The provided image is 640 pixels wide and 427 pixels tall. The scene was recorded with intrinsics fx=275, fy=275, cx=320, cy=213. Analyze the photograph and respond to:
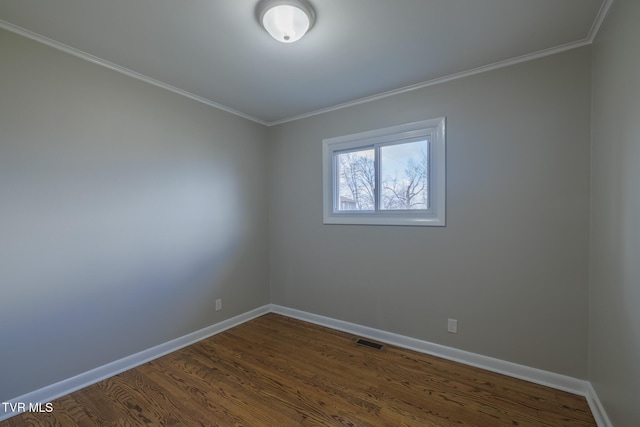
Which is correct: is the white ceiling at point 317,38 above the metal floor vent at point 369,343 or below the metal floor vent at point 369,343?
above

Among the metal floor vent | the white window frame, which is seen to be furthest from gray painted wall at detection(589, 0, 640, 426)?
the metal floor vent

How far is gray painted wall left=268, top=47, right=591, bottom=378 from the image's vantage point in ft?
6.57

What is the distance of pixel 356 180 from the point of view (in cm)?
313

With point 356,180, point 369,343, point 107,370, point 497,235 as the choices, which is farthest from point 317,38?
point 107,370

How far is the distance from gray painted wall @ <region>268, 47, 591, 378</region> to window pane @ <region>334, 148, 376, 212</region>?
0.27 metres

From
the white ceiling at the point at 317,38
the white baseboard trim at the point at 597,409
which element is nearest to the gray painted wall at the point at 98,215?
the white ceiling at the point at 317,38

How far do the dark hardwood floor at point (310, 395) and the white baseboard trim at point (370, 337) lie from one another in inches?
2.4

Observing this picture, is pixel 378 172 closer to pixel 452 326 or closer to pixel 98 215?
pixel 452 326

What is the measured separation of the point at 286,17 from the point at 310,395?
98.6 inches

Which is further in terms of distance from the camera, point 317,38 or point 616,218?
point 317,38

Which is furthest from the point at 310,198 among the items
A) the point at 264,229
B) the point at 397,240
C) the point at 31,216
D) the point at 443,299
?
the point at 31,216

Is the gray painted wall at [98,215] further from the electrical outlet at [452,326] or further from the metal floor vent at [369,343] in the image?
the electrical outlet at [452,326]

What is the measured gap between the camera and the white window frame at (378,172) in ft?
8.20

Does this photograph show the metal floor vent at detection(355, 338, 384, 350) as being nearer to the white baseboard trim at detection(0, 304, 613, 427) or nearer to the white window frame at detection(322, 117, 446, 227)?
the white baseboard trim at detection(0, 304, 613, 427)
